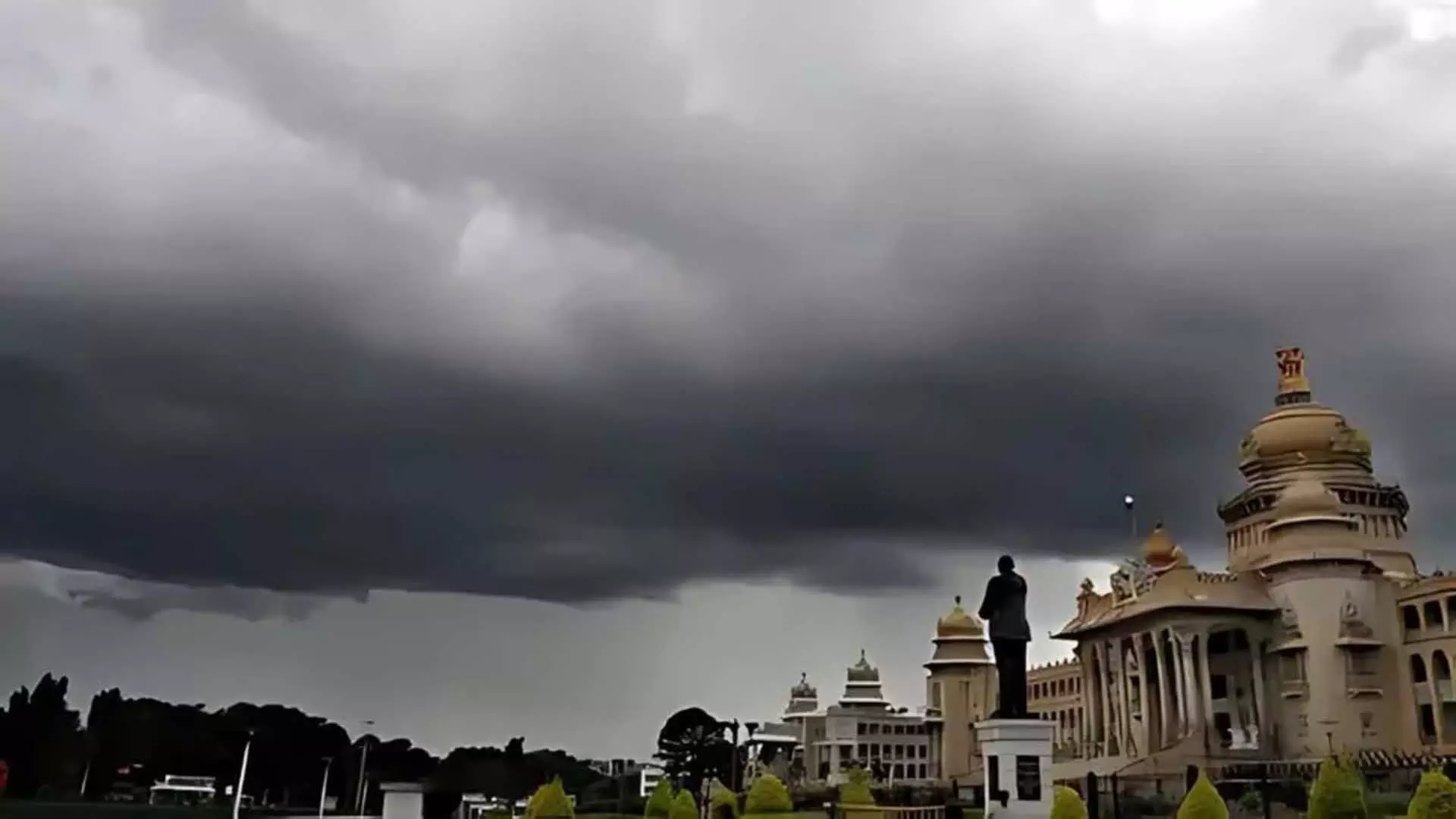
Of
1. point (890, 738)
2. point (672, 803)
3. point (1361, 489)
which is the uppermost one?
point (1361, 489)

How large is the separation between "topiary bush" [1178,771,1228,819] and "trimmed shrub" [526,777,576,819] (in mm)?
15607

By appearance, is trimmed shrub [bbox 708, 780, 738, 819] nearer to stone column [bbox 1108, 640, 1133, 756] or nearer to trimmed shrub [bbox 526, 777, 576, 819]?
trimmed shrub [bbox 526, 777, 576, 819]

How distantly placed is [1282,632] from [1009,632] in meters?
50.1

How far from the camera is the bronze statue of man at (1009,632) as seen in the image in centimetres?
→ 2806

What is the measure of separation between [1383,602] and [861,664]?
203 ft

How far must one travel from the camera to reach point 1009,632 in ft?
92.4

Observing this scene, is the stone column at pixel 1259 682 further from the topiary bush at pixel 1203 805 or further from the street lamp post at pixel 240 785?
the street lamp post at pixel 240 785

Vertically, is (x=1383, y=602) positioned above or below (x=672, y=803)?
above

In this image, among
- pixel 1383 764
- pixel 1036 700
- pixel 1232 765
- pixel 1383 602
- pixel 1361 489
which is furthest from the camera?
pixel 1036 700

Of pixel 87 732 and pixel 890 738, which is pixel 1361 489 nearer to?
pixel 890 738

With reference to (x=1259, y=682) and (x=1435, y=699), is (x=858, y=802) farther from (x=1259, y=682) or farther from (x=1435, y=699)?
(x=1259, y=682)

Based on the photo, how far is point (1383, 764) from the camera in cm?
5969

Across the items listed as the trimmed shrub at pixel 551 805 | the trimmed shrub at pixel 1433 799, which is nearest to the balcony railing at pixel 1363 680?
the trimmed shrub at pixel 1433 799

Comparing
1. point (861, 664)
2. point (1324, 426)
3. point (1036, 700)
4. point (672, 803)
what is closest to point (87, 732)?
point (861, 664)
